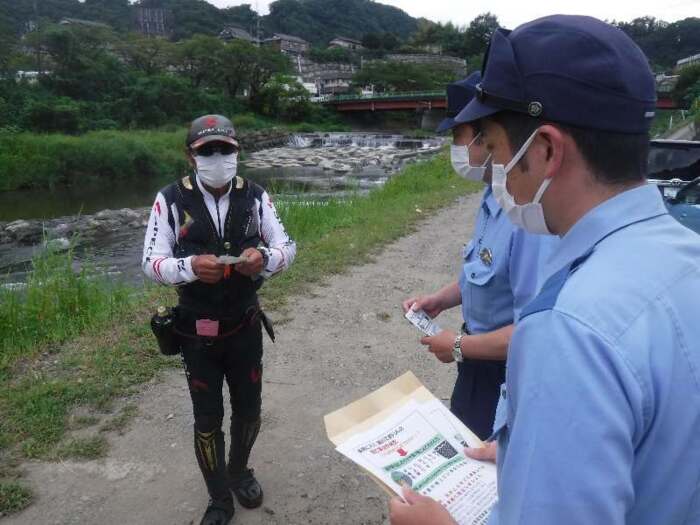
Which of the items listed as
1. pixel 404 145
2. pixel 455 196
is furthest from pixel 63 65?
pixel 455 196

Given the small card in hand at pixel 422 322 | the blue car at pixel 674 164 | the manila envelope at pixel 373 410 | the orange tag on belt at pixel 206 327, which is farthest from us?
the blue car at pixel 674 164

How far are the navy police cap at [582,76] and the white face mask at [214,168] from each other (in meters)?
1.94

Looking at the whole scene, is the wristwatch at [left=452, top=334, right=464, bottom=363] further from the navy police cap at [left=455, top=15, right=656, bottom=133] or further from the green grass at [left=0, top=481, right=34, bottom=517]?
the green grass at [left=0, top=481, right=34, bottom=517]

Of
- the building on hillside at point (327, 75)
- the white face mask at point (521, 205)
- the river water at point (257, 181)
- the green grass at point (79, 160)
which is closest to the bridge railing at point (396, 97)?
the river water at point (257, 181)

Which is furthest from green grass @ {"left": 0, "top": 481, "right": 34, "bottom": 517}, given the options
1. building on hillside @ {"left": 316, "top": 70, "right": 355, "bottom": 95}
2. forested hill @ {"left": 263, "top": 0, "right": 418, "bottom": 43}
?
forested hill @ {"left": 263, "top": 0, "right": 418, "bottom": 43}

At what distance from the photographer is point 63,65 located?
39125 mm

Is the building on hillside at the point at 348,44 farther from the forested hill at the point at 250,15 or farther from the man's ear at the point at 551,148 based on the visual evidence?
the man's ear at the point at 551,148

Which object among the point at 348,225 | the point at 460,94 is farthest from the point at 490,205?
the point at 348,225

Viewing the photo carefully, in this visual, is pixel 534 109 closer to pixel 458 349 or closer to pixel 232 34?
pixel 458 349

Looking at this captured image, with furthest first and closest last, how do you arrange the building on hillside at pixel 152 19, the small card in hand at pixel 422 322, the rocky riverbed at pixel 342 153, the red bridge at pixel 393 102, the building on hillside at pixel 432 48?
1. the building on hillside at pixel 432 48
2. the building on hillside at pixel 152 19
3. the red bridge at pixel 393 102
4. the rocky riverbed at pixel 342 153
5. the small card in hand at pixel 422 322

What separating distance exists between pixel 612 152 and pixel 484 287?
109 centimetres

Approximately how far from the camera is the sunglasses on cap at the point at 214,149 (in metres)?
2.70

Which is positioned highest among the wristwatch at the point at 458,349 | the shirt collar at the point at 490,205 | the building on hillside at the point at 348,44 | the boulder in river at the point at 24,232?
the building on hillside at the point at 348,44

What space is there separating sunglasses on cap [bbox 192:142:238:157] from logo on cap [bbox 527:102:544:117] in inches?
78.7
